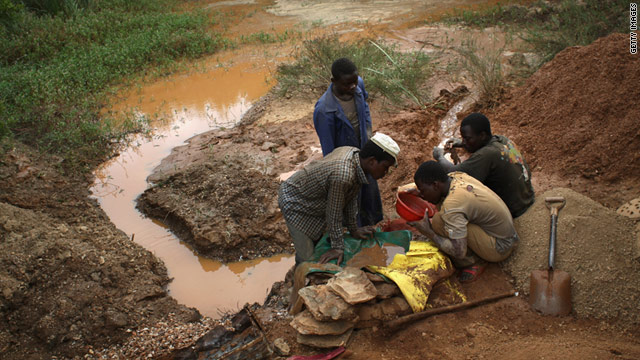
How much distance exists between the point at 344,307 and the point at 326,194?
768 mm

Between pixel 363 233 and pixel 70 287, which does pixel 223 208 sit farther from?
pixel 363 233

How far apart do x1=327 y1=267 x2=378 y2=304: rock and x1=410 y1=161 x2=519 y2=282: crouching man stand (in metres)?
0.60

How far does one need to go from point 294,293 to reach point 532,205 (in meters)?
1.93

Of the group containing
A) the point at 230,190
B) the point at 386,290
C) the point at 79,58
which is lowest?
the point at 230,190

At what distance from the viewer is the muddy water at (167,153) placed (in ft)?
14.4

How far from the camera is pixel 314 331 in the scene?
2.69m

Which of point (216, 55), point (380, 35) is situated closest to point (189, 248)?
point (216, 55)

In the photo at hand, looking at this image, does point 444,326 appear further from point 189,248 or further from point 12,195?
point 12,195

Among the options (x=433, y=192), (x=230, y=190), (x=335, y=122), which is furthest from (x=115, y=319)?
(x=433, y=192)

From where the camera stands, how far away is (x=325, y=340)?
274cm

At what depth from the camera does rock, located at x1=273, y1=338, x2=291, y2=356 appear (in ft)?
9.10

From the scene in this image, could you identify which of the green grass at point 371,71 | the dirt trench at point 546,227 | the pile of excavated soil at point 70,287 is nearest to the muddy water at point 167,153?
the pile of excavated soil at point 70,287

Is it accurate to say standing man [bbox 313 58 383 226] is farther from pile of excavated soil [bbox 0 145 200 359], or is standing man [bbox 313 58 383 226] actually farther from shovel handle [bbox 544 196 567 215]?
pile of excavated soil [bbox 0 145 200 359]

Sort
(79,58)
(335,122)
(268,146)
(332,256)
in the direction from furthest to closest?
(79,58)
(268,146)
(335,122)
(332,256)
